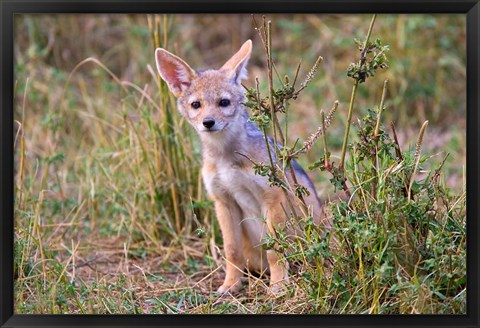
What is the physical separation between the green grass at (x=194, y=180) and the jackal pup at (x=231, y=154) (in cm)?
22

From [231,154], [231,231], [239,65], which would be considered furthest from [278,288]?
[239,65]

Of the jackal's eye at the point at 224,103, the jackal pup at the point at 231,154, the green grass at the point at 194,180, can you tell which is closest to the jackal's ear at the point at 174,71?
the jackal pup at the point at 231,154

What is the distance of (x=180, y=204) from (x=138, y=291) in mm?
1122

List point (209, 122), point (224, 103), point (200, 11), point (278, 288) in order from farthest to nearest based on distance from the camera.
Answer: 1. point (224, 103)
2. point (209, 122)
3. point (278, 288)
4. point (200, 11)

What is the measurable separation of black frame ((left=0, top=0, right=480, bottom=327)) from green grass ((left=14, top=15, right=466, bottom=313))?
196 mm

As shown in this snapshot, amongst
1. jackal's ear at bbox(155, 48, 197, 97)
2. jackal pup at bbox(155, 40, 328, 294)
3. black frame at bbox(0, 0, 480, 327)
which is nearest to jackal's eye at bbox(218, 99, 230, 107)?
jackal pup at bbox(155, 40, 328, 294)

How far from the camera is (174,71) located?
5305 millimetres

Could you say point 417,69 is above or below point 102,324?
above

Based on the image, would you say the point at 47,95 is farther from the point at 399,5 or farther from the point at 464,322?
the point at 464,322

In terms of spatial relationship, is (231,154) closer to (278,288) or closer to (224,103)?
(224,103)

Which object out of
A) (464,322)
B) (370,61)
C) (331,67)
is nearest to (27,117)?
(331,67)

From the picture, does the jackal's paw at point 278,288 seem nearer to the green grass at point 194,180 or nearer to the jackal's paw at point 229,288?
the green grass at point 194,180

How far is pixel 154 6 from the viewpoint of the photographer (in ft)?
14.2

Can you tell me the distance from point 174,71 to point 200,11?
103 cm
